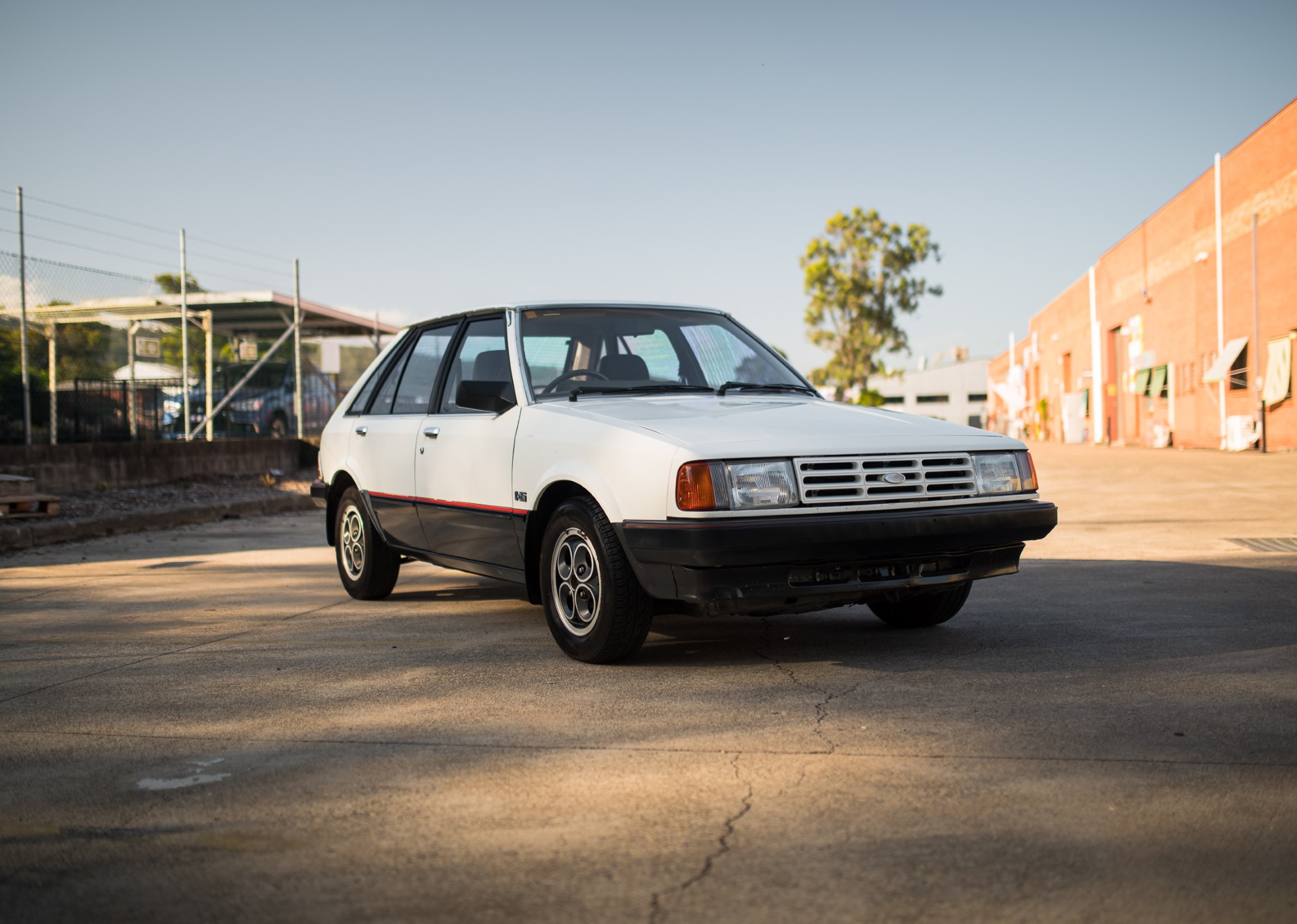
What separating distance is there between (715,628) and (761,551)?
1.54 metres

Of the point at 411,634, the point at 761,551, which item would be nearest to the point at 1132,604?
the point at 761,551

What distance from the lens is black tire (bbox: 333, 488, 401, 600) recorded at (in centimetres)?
701

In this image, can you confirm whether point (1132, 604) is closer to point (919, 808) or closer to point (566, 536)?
point (566, 536)

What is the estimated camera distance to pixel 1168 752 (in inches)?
140

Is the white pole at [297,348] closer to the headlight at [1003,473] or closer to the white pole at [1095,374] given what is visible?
the headlight at [1003,473]

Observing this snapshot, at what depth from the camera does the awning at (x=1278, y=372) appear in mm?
27828

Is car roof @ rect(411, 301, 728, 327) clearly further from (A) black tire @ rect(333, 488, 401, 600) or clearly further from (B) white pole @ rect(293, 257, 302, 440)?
(B) white pole @ rect(293, 257, 302, 440)

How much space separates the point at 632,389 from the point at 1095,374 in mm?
48102

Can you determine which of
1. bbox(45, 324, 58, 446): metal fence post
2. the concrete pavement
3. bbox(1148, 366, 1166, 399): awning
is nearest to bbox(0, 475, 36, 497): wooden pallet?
bbox(45, 324, 58, 446): metal fence post

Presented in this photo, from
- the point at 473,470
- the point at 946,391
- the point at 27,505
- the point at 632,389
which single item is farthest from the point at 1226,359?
the point at 946,391

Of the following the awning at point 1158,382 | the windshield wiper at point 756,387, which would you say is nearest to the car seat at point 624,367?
the windshield wiper at point 756,387

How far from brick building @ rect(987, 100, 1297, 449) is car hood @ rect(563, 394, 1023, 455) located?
26224 millimetres

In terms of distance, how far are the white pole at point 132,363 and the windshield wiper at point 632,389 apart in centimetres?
1214

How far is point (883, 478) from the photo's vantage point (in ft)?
15.6
